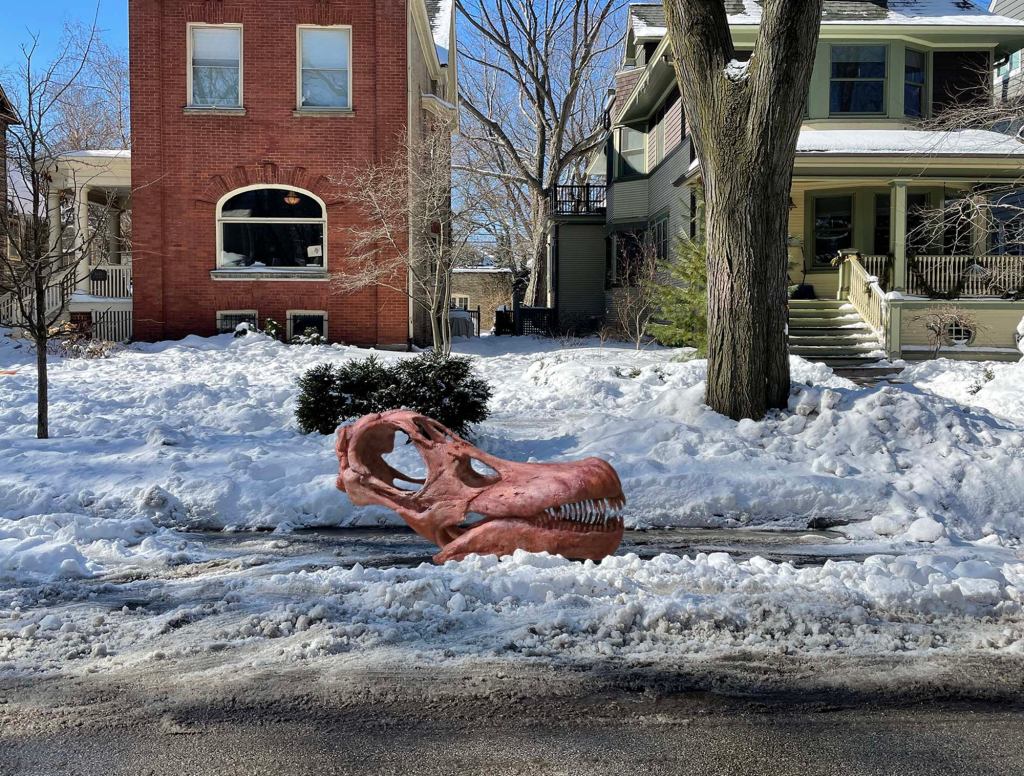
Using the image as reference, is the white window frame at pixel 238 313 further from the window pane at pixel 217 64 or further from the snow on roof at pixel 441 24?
the snow on roof at pixel 441 24

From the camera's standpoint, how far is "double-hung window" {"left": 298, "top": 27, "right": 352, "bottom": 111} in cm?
2103

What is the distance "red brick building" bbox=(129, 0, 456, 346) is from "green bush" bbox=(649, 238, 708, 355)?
22.0 ft

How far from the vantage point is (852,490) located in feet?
27.3

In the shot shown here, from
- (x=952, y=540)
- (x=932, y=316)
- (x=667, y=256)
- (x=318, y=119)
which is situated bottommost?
(x=952, y=540)

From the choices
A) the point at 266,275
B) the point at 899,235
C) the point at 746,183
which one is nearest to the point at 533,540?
the point at 746,183

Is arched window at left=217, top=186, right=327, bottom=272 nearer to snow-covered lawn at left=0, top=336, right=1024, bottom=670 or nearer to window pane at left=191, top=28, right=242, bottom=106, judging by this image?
window pane at left=191, top=28, right=242, bottom=106

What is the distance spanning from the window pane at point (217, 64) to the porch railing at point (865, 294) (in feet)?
46.5

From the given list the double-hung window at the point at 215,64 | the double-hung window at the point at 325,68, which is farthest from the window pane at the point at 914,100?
the double-hung window at the point at 215,64

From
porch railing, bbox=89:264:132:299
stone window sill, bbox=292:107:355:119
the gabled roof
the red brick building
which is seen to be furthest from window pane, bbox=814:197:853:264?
the gabled roof

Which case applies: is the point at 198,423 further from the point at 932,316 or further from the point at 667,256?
the point at 667,256

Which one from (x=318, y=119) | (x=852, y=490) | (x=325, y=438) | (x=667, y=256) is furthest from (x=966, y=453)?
(x=667, y=256)

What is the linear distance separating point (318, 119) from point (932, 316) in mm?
13665

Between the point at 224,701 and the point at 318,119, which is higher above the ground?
the point at 318,119

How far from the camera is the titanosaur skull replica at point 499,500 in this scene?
553 cm
